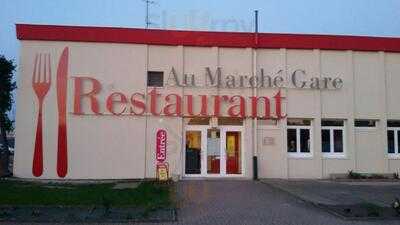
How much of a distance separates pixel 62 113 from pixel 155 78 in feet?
13.8

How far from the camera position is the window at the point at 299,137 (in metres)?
24.5

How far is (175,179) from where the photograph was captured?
22.6 meters

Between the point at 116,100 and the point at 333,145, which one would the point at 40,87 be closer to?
the point at 116,100

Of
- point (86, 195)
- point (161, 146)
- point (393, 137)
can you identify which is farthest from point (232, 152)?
point (86, 195)

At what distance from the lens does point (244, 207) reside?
48.3 ft

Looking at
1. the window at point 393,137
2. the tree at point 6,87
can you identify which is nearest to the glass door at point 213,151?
the window at point 393,137

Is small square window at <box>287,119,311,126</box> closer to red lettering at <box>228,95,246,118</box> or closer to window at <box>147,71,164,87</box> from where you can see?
red lettering at <box>228,95,246,118</box>

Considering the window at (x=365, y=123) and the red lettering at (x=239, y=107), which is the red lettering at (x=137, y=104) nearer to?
the red lettering at (x=239, y=107)

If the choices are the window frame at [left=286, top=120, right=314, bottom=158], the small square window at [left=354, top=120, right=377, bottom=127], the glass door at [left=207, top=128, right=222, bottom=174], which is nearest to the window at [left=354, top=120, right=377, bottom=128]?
the small square window at [left=354, top=120, right=377, bottom=127]

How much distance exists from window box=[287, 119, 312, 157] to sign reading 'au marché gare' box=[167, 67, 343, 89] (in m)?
1.64

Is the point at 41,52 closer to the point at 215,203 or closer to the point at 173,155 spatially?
the point at 173,155

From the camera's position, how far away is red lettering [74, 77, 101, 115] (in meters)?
23.3

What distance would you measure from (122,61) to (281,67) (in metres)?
6.96

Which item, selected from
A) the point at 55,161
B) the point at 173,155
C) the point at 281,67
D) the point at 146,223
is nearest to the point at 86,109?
the point at 55,161
